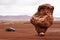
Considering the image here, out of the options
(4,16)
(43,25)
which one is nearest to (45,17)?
(43,25)

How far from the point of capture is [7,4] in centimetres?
256

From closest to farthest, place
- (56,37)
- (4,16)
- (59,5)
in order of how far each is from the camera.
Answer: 1. (56,37)
2. (4,16)
3. (59,5)

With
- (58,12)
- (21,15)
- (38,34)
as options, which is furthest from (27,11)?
(38,34)

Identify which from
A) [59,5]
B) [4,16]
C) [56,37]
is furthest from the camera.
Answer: [59,5]

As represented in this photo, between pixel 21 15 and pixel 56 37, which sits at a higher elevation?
pixel 56 37

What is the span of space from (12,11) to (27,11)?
142 millimetres

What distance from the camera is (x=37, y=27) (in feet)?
4.25

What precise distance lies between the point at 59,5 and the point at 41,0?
19cm

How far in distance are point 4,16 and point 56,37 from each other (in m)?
1.26

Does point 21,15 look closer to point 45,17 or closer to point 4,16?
point 4,16

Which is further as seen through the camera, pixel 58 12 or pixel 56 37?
pixel 58 12

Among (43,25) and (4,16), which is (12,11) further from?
(43,25)

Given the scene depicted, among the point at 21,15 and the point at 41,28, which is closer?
the point at 41,28

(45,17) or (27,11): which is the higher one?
(45,17)
